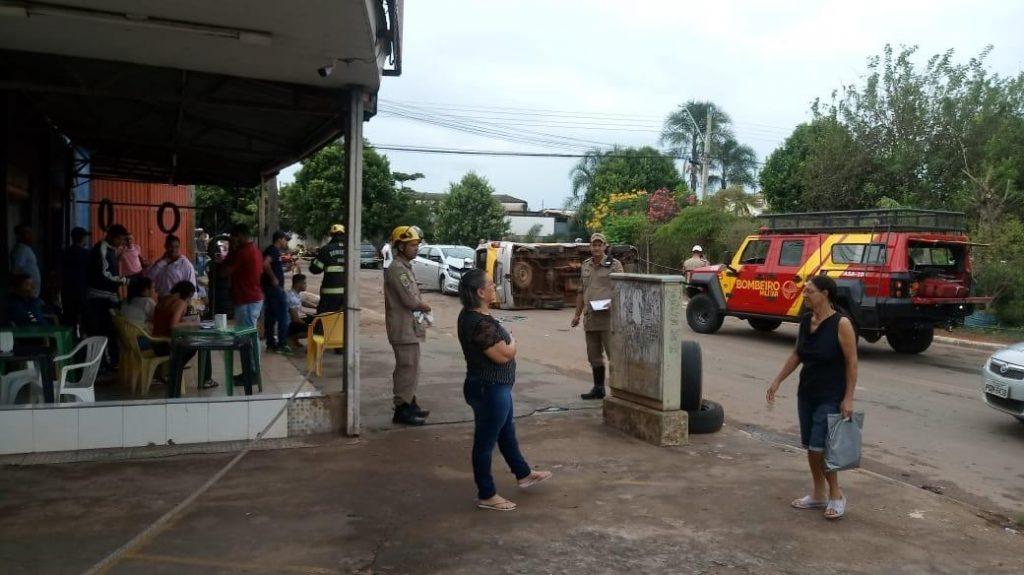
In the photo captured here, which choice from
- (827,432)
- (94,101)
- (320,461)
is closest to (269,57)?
(320,461)

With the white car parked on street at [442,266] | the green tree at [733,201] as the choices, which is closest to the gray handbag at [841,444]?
the white car parked on street at [442,266]

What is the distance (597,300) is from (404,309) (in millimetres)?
2100

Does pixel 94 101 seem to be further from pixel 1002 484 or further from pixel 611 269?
pixel 1002 484

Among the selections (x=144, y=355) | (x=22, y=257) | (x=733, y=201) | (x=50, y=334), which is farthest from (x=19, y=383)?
(x=733, y=201)

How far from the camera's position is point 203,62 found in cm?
614

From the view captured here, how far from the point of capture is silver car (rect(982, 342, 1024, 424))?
24.2 ft

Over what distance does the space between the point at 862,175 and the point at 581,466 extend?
2119 centimetres

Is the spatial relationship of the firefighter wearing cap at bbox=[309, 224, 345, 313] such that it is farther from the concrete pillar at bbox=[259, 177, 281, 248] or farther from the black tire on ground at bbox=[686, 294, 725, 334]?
the black tire on ground at bbox=[686, 294, 725, 334]

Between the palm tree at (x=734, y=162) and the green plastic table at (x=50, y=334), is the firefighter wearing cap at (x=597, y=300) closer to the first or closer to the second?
the green plastic table at (x=50, y=334)

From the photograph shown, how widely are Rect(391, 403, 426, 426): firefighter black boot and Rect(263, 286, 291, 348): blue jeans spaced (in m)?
3.98

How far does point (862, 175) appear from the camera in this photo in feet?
80.0

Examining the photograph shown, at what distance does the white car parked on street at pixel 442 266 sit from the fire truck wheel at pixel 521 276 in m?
3.53

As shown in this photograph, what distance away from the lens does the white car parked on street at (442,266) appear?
24.4 metres

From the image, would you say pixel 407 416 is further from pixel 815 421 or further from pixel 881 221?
pixel 881 221
